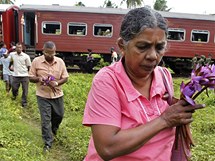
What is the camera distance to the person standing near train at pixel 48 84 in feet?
17.2

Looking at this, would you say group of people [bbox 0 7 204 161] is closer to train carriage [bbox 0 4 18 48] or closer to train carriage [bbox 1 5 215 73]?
train carriage [bbox 1 5 215 73]

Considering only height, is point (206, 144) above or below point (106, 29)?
below

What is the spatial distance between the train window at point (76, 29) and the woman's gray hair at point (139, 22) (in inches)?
532

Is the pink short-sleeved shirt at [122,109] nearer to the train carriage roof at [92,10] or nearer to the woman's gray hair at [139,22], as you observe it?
the woman's gray hair at [139,22]

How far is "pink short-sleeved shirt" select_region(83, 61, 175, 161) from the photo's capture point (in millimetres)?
1468

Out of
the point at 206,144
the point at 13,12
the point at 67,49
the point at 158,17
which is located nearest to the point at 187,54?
the point at 67,49

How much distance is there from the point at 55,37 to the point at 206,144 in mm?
10755

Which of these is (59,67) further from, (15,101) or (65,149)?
(15,101)

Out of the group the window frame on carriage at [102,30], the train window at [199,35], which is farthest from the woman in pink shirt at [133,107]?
the train window at [199,35]

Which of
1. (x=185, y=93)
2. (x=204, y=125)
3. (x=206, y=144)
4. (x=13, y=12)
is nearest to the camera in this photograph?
(x=185, y=93)

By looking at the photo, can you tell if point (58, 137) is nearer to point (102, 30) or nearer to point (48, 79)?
point (48, 79)

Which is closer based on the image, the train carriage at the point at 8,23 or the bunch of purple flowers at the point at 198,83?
the bunch of purple flowers at the point at 198,83

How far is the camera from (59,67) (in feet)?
17.9

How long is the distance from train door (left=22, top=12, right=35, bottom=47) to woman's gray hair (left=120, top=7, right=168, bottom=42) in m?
14.3
